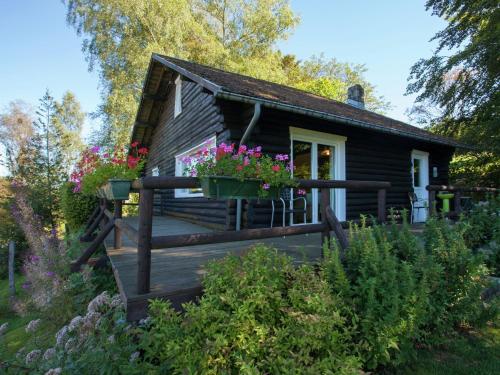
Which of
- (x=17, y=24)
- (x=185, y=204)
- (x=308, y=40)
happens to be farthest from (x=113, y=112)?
(x=308, y=40)

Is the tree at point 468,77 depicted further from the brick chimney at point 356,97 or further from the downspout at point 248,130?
the downspout at point 248,130

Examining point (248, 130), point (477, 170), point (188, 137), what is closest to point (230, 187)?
point (248, 130)

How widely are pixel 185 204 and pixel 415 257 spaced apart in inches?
249

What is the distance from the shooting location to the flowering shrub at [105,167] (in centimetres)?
314

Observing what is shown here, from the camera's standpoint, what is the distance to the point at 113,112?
1426cm

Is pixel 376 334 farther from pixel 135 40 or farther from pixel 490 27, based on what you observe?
pixel 135 40

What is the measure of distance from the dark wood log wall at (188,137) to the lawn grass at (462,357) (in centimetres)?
369

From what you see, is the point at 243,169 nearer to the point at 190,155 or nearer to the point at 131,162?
the point at 131,162

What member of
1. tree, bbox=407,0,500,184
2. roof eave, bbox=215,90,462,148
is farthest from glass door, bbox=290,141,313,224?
tree, bbox=407,0,500,184

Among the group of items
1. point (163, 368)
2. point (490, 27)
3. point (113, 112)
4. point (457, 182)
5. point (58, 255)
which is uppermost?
point (490, 27)

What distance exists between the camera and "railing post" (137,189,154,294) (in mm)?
2016

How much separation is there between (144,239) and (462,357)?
8.49 feet

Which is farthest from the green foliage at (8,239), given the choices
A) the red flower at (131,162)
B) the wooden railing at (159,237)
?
the wooden railing at (159,237)

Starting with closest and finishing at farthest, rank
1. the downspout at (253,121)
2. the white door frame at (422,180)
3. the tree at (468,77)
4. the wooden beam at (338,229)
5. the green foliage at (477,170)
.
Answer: the wooden beam at (338,229) < the downspout at (253,121) < the white door frame at (422,180) < the tree at (468,77) < the green foliage at (477,170)
